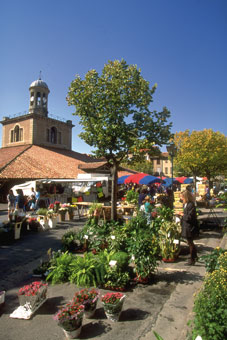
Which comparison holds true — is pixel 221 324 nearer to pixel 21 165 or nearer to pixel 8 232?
pixel 8 232

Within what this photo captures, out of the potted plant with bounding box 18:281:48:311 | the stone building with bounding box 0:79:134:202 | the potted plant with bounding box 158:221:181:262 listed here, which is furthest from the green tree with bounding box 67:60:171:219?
the stone building with bounding box 0:79:134:202

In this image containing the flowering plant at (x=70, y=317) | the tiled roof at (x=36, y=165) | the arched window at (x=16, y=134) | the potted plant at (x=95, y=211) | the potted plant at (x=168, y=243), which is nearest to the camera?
the flowering plant at (x=70, y=317)

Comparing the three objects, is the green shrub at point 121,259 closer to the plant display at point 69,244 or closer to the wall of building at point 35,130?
the plant display at point 69,244

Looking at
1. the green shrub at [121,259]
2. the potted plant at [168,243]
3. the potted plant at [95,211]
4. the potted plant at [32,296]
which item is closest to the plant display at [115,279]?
the green shrub at [121,259]

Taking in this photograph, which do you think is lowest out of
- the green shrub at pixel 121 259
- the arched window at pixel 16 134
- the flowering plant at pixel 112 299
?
the flowering plant at pixel 112 299

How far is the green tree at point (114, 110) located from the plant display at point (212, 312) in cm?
589

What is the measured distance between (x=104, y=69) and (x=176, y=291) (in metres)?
7.90

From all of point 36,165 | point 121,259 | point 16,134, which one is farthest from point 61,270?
point 16,134

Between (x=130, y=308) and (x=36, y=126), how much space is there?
32323mm

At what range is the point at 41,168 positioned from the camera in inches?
915

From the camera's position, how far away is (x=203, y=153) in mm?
24422

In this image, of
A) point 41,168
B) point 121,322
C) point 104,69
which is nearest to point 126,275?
point 121,322

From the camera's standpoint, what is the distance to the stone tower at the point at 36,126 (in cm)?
3291

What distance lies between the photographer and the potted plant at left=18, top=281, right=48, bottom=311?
363 centimetres
